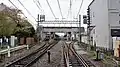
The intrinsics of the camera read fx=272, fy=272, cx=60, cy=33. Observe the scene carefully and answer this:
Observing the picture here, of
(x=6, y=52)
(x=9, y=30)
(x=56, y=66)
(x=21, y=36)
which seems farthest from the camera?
(x=21, y=36)

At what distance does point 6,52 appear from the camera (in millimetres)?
28703

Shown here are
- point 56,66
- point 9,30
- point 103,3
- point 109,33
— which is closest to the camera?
point 56,66

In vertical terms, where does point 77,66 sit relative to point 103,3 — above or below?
below

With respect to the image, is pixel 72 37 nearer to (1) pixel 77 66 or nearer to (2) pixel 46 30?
(2) pixel 46 30

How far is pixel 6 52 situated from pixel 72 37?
283 ft

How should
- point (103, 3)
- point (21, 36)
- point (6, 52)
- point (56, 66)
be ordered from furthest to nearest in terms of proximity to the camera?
point (21, 36)
point (103, 3)
point (6, 52)
point (56, 66)

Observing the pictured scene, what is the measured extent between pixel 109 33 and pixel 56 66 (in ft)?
58.2

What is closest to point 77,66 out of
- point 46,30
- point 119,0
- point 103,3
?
point 119,0

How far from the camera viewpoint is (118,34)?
3559 cm

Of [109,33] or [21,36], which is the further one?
[21,36]

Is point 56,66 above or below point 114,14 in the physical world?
below

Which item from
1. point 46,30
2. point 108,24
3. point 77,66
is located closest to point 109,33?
point 108,24

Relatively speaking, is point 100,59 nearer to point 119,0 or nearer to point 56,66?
point 56,66

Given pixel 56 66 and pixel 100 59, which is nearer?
pixel 56 66
